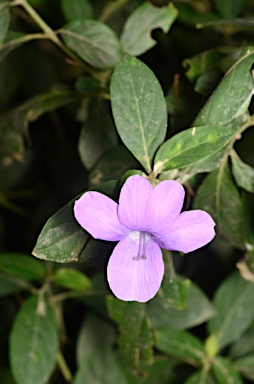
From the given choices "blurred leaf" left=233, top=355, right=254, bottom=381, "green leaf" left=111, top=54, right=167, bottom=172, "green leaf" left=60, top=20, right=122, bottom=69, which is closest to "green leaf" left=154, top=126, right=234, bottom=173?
"green leaf" left=111, top=54, right=167, bottom=172

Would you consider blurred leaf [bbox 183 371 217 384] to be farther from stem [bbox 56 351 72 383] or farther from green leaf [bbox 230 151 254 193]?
green leaf [bbox 230 151 254 193]

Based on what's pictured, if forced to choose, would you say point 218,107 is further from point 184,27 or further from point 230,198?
point 184,27

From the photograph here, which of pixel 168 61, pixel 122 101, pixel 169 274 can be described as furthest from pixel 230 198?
pixel 168 61

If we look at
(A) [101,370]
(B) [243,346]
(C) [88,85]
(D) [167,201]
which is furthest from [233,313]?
(D) [167,201]

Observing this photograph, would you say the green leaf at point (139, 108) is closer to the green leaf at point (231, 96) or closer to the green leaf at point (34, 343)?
the green leaf at point (231, 96)

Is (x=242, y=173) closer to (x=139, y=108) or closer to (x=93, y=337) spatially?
(x=139, y=108)

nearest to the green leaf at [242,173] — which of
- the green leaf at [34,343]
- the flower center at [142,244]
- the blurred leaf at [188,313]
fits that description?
the flower center at [142,244]
